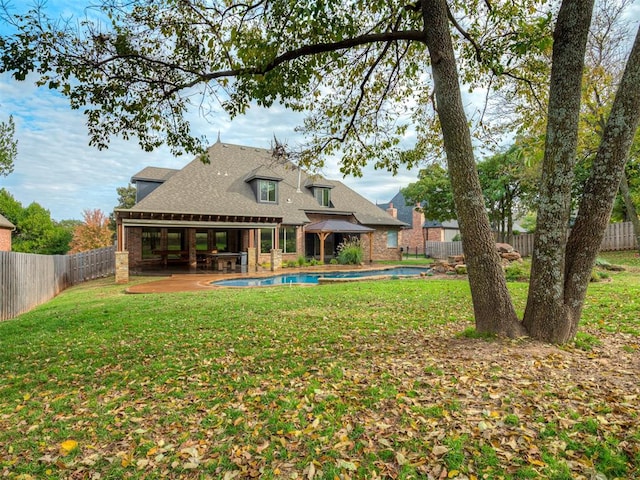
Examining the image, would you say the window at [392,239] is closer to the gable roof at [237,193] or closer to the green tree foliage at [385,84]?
the gable roof at [237,193]

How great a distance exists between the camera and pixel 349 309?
24.5ft

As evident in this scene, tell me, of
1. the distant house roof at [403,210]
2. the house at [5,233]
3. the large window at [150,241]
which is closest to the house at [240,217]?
the large window at [150,241]

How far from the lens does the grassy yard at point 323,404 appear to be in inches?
94.8

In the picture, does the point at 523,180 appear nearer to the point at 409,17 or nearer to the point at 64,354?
the point at 409,17

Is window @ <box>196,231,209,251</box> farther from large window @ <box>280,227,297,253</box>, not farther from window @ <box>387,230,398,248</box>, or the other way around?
window @ <box>387,230,398,248</box>

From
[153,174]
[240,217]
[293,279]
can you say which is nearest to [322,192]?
[240,217]

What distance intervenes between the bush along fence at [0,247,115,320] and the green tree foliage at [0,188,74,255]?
12708 mm

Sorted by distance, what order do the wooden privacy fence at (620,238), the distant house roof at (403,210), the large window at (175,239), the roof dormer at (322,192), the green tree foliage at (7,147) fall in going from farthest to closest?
the distant house roof at (403,210) < the roof dormer at (322,192) < the large window at (175,239) < the wooden privacy fence at (620,238) < the green tree foliage at (7,147)

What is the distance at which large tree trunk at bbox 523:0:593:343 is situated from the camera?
3.80m

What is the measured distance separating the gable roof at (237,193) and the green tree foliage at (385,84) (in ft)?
32.0

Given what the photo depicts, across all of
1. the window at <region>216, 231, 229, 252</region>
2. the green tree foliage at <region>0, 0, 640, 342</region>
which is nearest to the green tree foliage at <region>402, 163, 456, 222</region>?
the window at <region>216, 231, 229, 252</region>

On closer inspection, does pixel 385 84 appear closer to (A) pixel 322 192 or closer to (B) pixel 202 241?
(A) pixel 322 192

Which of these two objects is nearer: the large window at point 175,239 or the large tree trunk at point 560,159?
the large tree trunk at point 560,159

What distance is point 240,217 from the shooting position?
17500mm
